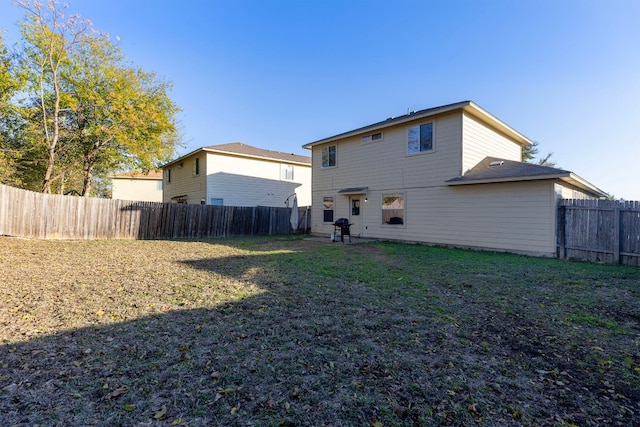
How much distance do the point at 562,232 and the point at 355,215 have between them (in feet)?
25.6

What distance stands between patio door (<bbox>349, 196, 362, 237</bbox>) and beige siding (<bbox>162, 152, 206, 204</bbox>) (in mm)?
9931

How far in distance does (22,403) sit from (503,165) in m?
12.5

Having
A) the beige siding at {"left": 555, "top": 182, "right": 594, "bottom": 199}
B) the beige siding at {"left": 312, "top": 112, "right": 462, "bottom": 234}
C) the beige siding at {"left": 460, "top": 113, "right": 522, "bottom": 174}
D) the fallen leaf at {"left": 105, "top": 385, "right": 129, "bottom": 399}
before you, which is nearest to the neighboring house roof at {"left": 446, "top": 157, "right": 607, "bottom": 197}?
the beige siding at {"left": 555, "top": 182, "right": 594, "bottom": 199}

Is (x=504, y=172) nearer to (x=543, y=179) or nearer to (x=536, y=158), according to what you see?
(x=543, y=179)

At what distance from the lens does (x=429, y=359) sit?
279cm

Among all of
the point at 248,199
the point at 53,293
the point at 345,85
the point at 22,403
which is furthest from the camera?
the point at 248,199

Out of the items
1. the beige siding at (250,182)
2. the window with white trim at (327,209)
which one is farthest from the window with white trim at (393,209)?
the beige siding at (250,182)

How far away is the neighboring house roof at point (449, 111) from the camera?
408 inches

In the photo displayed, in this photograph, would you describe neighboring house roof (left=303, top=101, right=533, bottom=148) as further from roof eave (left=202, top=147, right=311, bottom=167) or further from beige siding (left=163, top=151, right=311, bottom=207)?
beige siding (left=163, top=151, right=311, bottom=207)

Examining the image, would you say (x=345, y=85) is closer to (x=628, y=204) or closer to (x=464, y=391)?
(x=628, y=204)

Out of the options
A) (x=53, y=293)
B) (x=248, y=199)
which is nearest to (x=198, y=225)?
(x=248, y=199)

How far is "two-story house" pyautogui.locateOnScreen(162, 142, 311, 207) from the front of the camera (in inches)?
734

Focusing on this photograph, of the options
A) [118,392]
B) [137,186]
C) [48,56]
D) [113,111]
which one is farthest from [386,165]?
[137,186]

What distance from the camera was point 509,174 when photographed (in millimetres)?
9320
